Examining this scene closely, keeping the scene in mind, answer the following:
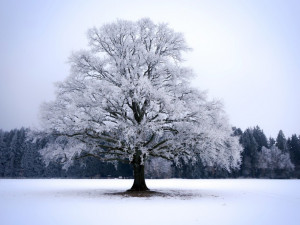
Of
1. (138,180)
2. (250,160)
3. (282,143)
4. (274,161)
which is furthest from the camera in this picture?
(282,143)

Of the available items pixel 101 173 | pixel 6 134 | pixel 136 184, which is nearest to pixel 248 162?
pixel 101 173

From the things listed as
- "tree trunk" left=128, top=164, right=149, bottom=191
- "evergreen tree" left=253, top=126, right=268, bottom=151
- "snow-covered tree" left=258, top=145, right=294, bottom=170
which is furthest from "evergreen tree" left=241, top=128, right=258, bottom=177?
"tree trunk" left=128, top=164, right=149, bottom=191

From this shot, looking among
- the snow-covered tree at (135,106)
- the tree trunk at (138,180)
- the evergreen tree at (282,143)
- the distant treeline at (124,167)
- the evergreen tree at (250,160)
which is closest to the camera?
the snow-covered tree at (135,106)

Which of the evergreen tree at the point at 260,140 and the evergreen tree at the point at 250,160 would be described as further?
the evergreen tree at the point at 260,140

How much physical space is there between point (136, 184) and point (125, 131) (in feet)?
23.8

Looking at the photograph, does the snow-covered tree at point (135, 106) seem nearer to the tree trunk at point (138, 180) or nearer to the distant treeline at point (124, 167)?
the tree trunk at point (138, 180)

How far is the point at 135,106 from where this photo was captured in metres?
22.5

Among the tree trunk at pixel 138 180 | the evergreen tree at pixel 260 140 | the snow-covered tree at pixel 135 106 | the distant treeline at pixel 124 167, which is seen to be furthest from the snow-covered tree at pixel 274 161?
the tree trunk at pixel 138 180

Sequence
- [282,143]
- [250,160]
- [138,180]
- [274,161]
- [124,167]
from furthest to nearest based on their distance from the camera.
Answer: [282,143] → [250,160] → [124,167] → [274,161] → [138,180]

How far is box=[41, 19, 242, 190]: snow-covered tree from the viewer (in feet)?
61.7

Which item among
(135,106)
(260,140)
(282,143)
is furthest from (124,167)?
(135,106)

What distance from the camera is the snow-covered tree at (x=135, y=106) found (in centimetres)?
1881

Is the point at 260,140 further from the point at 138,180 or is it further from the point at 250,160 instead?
the point at 138,180

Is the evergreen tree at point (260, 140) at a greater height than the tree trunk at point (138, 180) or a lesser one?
greater
